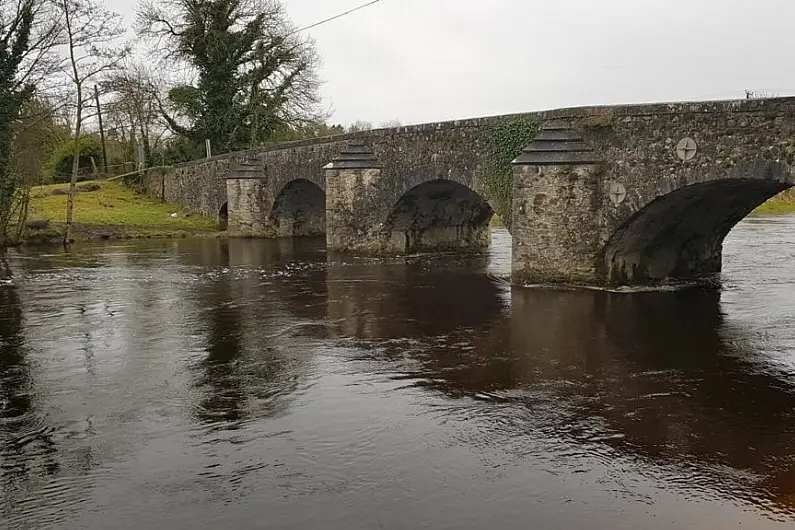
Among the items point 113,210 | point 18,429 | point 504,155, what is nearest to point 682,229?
point 504,155

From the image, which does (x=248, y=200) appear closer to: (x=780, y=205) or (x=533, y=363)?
(x=533, y=363)

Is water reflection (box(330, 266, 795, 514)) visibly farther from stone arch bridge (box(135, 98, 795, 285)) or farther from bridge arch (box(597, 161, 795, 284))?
stone arch bridge (box(135, 98, 795, 285))

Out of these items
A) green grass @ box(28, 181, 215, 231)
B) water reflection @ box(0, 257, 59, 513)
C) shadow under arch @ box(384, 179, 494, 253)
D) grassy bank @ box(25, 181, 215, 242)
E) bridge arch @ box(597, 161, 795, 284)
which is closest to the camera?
water reflection @ box(0, 257, 59, 513)

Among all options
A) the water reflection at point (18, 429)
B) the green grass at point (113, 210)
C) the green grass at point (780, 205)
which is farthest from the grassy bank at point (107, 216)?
the green grass at point (780, 205)

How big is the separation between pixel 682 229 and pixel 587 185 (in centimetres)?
274

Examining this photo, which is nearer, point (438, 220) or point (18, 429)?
point (18, 429)

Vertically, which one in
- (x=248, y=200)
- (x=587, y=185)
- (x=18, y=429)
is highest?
(x=248, y=200)

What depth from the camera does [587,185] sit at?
47.5ft

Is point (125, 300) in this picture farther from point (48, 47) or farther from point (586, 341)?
point (48, 47)

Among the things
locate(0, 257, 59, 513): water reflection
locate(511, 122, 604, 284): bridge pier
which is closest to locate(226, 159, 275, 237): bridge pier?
locate(511, 122, 604, 284): bridge pier

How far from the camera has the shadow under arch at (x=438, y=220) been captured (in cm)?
2159

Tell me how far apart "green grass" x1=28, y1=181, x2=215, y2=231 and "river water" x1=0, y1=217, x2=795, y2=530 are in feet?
55.9

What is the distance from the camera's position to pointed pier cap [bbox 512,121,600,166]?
573 inches

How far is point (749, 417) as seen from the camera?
7.45 metres
